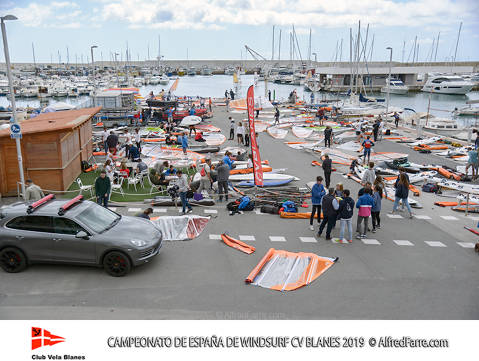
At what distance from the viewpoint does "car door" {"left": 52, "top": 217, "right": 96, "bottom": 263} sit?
28.5ft

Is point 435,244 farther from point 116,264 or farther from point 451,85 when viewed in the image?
point 451,85

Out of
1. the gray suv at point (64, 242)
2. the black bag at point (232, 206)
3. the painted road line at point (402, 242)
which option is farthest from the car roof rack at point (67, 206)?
the painted road line at point (402, 242)

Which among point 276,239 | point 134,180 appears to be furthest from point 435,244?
point 134,180

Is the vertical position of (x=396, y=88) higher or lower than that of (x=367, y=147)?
higher

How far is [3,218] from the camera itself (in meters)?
8.95

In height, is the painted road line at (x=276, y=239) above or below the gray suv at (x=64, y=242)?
below

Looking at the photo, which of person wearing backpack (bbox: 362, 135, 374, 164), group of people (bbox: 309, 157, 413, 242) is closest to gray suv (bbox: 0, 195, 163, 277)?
group of people (bbox: 309, 157, 413, 242)

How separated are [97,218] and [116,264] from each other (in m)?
1.26

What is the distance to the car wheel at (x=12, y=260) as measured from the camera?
8789 millimetres

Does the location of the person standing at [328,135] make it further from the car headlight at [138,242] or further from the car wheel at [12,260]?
the car wheel at [12,260]

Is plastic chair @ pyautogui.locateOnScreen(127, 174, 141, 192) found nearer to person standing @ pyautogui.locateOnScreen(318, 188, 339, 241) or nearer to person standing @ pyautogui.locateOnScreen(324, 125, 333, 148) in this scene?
person standing @ pyautogui.locateOnScreen(318, 188, 339, 241)

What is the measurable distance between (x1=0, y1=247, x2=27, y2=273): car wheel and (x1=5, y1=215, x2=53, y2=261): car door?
133 millimetres
